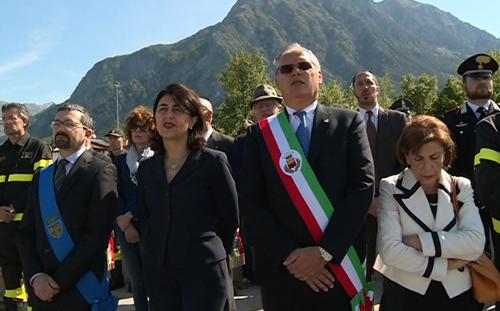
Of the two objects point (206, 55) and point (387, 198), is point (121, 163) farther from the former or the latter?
point (206, 55)

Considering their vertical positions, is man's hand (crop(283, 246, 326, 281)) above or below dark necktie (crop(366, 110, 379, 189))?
below

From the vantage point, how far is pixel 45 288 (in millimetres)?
3338

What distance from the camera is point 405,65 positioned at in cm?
19088

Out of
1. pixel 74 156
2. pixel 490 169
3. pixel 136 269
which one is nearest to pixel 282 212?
pixel 490 169

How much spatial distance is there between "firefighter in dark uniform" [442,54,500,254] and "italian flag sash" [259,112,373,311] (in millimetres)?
2326

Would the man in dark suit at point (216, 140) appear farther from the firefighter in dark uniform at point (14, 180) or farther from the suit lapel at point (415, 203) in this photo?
the suit lapel at point (415, 203)

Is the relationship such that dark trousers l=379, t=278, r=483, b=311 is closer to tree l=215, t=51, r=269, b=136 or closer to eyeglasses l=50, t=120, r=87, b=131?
eyeglasses l=50, t=120, r=87, b=131

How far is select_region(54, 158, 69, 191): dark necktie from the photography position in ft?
11.8

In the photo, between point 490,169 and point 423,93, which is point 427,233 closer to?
point 490,169

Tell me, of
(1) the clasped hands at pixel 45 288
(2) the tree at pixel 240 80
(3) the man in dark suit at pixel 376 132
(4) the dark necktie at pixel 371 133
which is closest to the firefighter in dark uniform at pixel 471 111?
(3) the man in dark suit at pixel 376 132

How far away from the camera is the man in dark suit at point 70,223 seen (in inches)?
134

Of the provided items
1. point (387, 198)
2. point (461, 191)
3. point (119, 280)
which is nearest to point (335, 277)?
point (387, 198)

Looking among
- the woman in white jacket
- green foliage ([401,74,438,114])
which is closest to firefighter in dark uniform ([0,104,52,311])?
the woman in white jacket

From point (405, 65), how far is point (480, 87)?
19865cm
